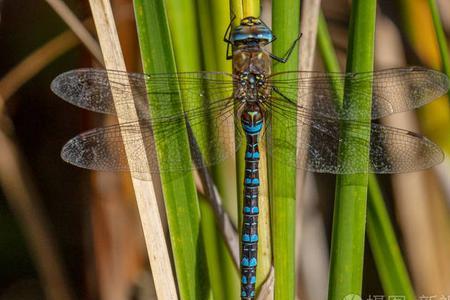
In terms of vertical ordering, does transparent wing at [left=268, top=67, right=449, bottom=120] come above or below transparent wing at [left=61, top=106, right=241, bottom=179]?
above

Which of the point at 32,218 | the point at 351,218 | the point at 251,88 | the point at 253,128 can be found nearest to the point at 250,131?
the point at 253,128

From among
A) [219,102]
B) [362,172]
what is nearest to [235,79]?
[219,102]

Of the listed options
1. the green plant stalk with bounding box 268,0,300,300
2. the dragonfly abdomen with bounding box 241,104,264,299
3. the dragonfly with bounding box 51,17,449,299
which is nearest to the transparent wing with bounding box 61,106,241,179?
the dragonfly with bounding box 51,17,449,299

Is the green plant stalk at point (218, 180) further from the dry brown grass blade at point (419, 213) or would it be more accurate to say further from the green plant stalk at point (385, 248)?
the dry brown grass blade at point (419, 213)

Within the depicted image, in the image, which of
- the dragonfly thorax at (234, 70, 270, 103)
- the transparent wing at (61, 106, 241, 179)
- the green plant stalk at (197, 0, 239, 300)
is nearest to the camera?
the transparent wing at (61, 106, 241, 179)

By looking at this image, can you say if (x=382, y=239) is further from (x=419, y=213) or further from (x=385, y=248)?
(x=419, y=213)

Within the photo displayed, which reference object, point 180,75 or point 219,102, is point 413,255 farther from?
point 180,75

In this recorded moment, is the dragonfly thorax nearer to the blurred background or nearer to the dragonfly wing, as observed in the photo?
the dragonfly wing
